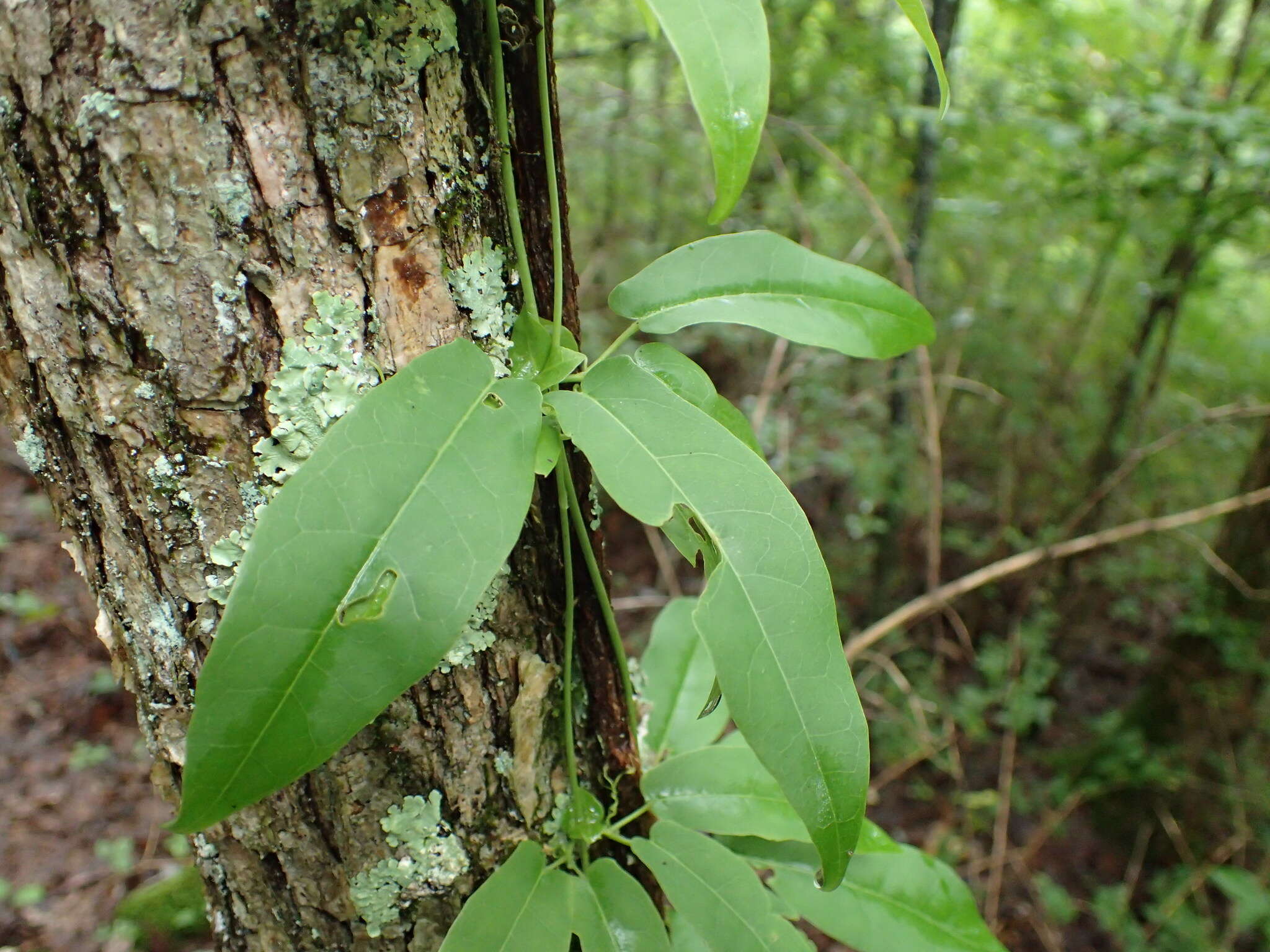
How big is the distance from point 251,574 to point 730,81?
494mm

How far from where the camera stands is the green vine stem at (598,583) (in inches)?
32.5

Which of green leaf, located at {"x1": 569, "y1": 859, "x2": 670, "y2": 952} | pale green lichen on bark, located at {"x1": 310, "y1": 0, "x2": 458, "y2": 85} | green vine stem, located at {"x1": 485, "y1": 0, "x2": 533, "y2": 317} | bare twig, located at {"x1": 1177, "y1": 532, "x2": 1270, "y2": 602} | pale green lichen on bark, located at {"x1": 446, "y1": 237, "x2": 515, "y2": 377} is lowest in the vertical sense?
bare twig, located at {"x1": 1177, "y1": 532, "x2": 1270, "y2": 602}

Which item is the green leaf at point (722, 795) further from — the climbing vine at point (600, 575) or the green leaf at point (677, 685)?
the green leaf at point (677, 685)

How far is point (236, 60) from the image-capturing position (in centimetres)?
62

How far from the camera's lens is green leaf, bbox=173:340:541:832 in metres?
0.53

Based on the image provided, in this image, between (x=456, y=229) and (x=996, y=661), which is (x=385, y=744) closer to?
(x=456, y=229)

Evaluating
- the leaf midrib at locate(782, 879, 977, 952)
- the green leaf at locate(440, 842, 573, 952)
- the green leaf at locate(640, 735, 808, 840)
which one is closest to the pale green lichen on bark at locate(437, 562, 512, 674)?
the green leaf at locate(440, 842, 573, 952)

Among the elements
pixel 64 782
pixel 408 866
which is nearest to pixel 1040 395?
pixel 408 866

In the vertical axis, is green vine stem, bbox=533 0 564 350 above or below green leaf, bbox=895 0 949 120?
below

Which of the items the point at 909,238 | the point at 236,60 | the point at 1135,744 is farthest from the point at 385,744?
the point at 1135,744

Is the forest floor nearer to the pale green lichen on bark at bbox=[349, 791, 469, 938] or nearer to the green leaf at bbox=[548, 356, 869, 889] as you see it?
the pale green lichen on bark at bbox=[349, 791, 469, 938]

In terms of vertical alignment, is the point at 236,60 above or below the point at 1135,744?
above

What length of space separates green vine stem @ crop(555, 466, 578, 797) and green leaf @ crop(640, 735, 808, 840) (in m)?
0.16

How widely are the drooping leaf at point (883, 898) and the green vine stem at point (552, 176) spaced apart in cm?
76
